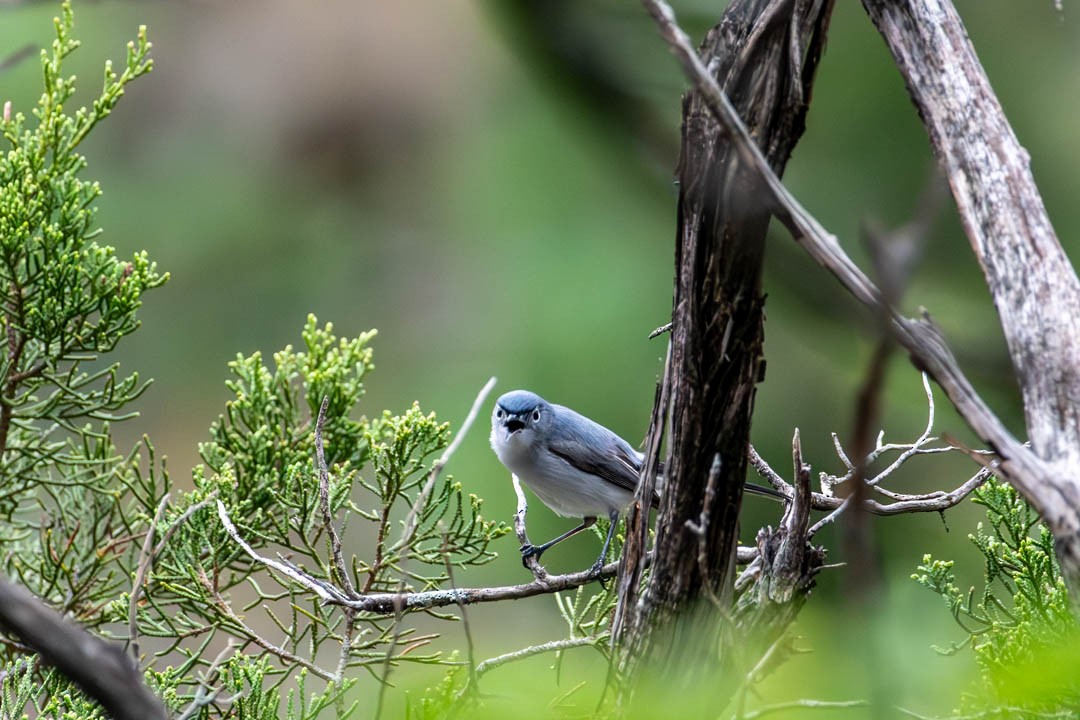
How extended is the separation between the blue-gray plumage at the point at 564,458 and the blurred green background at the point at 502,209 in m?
0.34

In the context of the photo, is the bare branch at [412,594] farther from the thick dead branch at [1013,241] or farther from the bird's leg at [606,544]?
the thick dead branch at [1013,241]

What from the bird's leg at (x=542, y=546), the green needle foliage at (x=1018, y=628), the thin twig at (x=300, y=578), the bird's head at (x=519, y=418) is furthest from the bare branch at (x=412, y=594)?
the bird's head at (x=519, y=418)

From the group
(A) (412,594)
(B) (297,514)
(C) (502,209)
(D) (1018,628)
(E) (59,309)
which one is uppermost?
(C) (502,209)

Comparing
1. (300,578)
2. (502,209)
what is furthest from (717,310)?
(502,209)

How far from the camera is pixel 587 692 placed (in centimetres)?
74

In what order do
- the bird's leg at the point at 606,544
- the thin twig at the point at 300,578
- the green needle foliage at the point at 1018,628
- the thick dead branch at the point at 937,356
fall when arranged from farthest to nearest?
1. the bird's leg at the point at 606,544
2. the thin twig at the point at 300,578
3. the thick dead branch at the point at 937,356
4. the green needle foliage at the point at 1018,628

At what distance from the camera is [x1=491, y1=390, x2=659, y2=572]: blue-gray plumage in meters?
2.44

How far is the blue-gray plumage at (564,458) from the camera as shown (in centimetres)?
244

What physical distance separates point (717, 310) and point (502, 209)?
4.09 m

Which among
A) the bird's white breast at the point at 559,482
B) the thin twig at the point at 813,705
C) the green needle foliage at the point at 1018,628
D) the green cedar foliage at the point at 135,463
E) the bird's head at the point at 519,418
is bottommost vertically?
the thin twig at the point at 813,705

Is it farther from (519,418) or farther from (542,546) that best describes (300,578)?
(519,418)

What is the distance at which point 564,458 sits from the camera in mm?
2520

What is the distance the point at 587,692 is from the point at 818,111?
135 inches

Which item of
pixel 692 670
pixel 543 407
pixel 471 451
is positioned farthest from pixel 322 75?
pixel 692 670
